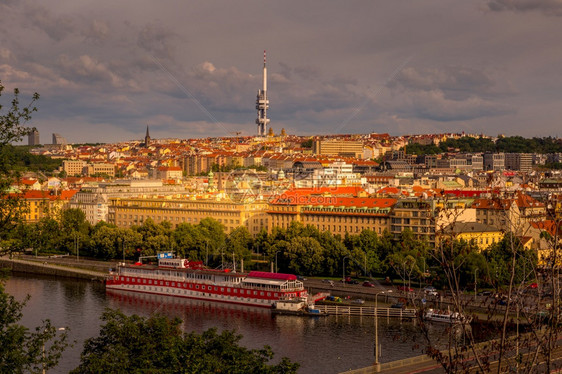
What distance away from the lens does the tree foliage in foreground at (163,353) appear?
1484cm

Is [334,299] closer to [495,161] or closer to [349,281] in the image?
[349,281]

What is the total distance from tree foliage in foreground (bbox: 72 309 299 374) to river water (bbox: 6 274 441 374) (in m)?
4.58

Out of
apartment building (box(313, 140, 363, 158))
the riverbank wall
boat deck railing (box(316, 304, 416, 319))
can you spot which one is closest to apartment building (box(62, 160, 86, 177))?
apartment building (box(313, 140, 363, 158))

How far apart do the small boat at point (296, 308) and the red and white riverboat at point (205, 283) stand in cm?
56

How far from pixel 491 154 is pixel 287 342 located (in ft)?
311

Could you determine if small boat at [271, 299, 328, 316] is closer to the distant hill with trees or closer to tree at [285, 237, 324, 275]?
tree at [285, 237, 324, 275]

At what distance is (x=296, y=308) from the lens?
2995cm

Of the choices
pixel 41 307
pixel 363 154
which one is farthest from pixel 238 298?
pixel 363 154

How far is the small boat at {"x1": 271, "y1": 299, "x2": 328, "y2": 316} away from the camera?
2914 cm

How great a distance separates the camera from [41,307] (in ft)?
97.9

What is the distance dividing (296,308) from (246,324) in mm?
2656

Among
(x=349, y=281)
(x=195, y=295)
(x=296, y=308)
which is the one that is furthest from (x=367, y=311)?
(x=195, y=295)

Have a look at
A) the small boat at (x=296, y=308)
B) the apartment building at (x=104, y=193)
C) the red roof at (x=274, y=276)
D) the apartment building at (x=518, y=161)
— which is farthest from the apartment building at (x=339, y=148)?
the small boat at (x=296, y=308)

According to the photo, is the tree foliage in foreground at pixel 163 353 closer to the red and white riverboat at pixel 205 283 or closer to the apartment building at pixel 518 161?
the red and white riverboat at pixel 205 283
